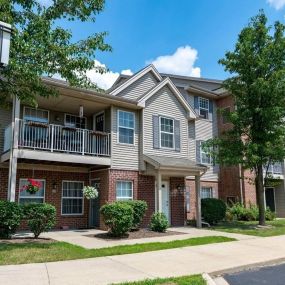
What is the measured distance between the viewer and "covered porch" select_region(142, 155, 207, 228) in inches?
651

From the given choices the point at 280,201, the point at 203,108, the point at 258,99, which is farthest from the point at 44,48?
the point at 280,201

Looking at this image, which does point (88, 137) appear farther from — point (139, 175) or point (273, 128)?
point (273, 128)

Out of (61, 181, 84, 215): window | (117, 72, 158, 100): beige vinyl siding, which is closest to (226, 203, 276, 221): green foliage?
(117, 72, 158, 100): beige vinyl siding

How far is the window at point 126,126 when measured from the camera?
17219 millimetres

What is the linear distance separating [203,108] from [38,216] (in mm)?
15020

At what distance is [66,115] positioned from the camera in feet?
59.4

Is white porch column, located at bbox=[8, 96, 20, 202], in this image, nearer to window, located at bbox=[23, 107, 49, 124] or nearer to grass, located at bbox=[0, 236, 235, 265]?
window, located at bbox=[23, 107, 49, 124]

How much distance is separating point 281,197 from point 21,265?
2286 cm

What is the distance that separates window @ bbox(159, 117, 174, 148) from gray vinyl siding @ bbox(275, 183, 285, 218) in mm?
12495

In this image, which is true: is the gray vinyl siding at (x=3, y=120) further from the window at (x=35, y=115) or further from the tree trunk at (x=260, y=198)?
the tree trunk at (x=260, y=198)

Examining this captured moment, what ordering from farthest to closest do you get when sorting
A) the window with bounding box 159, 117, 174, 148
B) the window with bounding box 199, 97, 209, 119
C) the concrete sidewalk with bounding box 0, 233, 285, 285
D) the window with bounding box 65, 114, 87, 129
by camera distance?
the window with bounding box 199, 97, 209, 119 < the window with bounding box 159, 117, 174, 148 < the window with bounding box 65, 114, 87, 129 < the concrete sidewalk with bounding box 0, 233, 285, 285

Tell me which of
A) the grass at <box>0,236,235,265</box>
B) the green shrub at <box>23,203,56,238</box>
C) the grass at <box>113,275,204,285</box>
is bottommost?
the grass at <box>113,275,204,285</box>

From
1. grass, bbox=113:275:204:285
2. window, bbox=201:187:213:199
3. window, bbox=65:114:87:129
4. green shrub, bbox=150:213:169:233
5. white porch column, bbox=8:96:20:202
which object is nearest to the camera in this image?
grass, bbox=113:275:204:285

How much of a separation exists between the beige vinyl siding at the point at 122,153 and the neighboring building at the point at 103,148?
5cm
